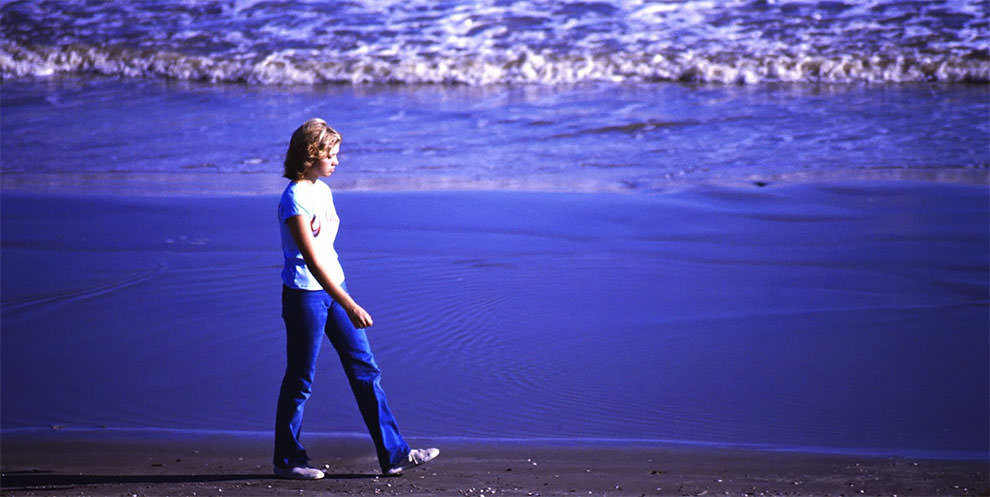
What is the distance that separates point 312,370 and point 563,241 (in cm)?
332

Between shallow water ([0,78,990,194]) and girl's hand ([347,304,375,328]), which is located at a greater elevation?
girl's hand ([347,304,375,328])

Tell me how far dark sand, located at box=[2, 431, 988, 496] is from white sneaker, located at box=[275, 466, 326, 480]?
0.04 m

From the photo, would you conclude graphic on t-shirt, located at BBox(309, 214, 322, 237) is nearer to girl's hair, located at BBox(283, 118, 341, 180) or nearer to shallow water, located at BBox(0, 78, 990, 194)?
girl's hair, located at BBox(283, 118, 341, 180)

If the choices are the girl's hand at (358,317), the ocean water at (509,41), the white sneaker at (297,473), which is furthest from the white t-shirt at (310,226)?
the ocean water at (509,41)

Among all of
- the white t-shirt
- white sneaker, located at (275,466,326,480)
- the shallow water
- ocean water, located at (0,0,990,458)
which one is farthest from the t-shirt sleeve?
the shallow water

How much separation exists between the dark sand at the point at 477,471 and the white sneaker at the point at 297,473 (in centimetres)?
4

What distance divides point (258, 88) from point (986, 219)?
10584 mm

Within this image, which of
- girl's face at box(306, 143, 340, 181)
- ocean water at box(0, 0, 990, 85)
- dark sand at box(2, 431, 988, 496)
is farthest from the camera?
ocean water at box(0, 0, 990, 85)

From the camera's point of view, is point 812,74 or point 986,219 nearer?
point 986,219

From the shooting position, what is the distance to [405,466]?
4.06m

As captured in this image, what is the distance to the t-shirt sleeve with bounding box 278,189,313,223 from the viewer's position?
3.91 metres

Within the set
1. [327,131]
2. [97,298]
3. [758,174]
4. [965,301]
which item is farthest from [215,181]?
[965,301]

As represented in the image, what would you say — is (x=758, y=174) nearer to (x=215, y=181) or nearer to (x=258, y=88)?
(x=215, y=181)

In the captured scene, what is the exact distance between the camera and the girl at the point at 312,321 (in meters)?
3.96
